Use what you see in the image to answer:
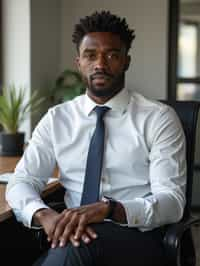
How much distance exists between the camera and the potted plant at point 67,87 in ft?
12.6

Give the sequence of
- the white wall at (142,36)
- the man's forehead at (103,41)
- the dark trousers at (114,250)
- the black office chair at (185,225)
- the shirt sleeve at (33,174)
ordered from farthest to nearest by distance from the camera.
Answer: the white wall at (142,36) → the man's forehead at (103,41) → the shirt sleeve at (33,174) → the black office chair at (185,225) → the dark trousers at (114,250)

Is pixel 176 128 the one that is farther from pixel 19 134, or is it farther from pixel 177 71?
pixel 177 71

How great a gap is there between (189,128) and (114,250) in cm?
64

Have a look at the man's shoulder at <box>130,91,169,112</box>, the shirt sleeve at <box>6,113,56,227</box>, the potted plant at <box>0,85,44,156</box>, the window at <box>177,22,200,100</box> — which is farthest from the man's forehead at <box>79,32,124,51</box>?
the window at <box>177,22,200,100</box>

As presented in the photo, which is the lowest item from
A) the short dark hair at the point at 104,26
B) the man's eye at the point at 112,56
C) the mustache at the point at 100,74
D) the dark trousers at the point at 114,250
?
the dark trousers at the point at 114,250

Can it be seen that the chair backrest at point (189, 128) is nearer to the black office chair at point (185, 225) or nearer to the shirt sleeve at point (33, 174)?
the black office chair at point (185, 225)

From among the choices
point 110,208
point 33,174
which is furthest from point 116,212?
point 33,174

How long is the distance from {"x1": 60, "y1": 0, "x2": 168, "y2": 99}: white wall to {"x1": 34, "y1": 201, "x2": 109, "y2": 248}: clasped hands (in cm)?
269

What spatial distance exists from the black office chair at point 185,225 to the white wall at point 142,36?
2123 millimetres

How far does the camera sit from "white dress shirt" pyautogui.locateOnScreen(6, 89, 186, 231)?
1.74 m

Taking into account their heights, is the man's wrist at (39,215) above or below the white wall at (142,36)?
below

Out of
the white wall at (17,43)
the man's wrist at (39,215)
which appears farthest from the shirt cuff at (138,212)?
the white wall at (17,43)

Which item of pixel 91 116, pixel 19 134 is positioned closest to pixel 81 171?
pixel 91 116

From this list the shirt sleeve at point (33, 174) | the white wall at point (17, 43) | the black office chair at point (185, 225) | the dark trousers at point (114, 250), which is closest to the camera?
the dark trousers at point (114, 250)
